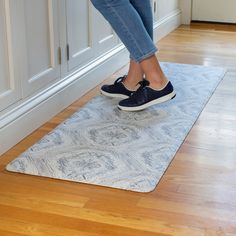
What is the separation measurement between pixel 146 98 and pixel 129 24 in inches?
12.5

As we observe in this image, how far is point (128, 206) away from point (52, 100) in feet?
2.69

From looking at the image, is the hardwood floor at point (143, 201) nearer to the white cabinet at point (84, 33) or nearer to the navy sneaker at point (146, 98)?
the navy sneaker at point (146, 98)

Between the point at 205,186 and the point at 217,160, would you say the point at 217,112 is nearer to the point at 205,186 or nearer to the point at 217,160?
the point at 217,160

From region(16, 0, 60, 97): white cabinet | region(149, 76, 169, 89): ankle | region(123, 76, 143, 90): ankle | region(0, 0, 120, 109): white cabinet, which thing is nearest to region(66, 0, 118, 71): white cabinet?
region(0, 0, 120, 109): white cabinet

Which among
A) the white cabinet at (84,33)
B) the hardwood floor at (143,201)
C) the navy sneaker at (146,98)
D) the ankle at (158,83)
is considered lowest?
the hardwood floor at (143,201)

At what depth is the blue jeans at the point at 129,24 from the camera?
2.03 meters

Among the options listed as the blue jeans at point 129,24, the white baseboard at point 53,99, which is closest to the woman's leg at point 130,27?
the blue jeans at point 129,24

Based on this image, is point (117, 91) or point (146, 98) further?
point (117, 91)

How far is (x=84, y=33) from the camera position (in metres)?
2.46

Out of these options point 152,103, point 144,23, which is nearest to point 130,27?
point 144,23

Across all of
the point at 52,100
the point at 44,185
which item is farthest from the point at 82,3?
the point at 44,185

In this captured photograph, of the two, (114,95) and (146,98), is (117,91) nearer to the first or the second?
(114,95)

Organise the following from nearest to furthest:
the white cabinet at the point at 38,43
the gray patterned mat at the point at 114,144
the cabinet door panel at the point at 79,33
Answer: the gray patterned mat at the point at 114,144
the white cabinet at the point at 38,43
the cabinet door panel at the point at 79,33

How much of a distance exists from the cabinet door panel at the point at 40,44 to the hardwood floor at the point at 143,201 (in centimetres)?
21
